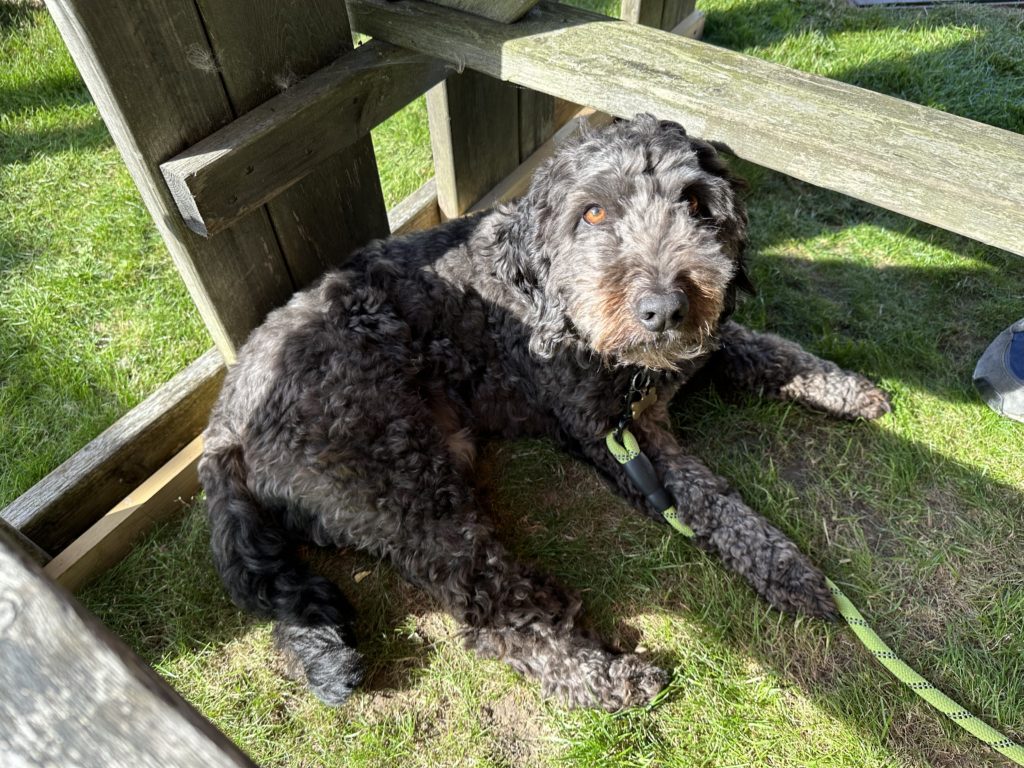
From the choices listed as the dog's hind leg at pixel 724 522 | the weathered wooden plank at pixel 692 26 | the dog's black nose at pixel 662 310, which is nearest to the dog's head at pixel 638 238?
the dog's black nose at pixel 662 310

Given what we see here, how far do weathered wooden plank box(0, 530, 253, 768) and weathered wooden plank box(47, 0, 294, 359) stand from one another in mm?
1916

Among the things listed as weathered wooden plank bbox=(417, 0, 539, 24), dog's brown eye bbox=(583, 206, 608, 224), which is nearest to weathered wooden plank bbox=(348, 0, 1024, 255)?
weathered wooden plank bbox=(417, 0, 539, 24)

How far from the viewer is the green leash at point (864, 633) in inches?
101

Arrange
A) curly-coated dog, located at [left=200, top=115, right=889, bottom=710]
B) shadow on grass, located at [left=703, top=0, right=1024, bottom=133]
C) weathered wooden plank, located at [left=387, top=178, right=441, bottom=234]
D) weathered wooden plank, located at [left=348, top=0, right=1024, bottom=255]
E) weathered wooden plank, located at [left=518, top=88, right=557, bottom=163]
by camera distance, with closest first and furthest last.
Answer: weathered wooden plank, located at [left=348, top=0, right=1024, bottom=255]
curly-coated dog, located at [left=200, top=115, right=889, bottom=710]
weathered wooden plank, located at [left=387, top=178, right=441, bottom=234]
weathered wooden plank, located at [left=518, top=88, right=557, bottom=163]
shadow on grass, located at [left=703, top=0, right=1024, bottom=133]

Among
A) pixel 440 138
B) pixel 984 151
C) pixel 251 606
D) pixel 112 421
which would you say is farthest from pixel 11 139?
pixel 984 151

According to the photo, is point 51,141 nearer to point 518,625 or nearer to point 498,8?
point 498,8

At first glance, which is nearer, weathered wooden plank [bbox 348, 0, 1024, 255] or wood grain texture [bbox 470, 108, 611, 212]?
weathered wooden plank [bbox 348, 0, 1024, 255]

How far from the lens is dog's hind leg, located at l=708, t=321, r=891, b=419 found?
356cm

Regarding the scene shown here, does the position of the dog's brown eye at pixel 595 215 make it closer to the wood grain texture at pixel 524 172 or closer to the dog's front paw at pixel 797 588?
the dog's front paw at pixel 797 588

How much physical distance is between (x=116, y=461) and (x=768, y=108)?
3.18 metres

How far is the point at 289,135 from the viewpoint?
2738mm

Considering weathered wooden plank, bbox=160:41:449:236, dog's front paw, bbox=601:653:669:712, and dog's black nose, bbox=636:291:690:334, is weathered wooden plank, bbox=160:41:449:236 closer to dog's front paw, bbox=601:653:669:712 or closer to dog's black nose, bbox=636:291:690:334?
dog's black nose, bbox=636:291:690:334

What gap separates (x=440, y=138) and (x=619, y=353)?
211 cm

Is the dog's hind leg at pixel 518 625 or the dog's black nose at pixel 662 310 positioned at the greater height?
the dog's black nose at pixel 662 310
